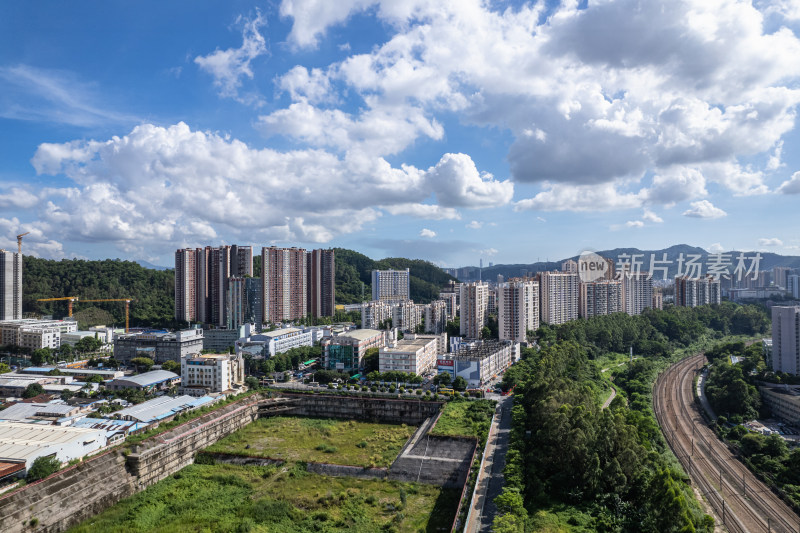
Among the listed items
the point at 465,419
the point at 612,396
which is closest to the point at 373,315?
the point at 612,396

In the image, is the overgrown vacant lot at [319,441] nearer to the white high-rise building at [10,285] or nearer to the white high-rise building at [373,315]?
the white high-rise building at [373,315]

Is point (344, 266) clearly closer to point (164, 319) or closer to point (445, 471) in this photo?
point (164, 319)

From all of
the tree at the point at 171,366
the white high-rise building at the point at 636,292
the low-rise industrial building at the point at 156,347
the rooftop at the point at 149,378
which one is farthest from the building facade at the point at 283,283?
the white high-rise building at the point at 636,292

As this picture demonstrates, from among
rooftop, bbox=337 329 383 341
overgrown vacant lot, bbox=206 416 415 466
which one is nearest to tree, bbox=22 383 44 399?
overgrown vacant lot, bbox=206 416 415 466

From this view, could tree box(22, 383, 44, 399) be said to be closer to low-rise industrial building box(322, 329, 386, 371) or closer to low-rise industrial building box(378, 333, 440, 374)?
low-rise industrial building box(322, 329, 386, 371)

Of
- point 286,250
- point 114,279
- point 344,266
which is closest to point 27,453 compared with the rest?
point 286,250
